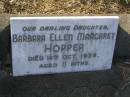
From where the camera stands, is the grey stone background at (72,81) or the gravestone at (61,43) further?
the grey stone background at (72,81)

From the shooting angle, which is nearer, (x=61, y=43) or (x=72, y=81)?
(x=61, y=43)

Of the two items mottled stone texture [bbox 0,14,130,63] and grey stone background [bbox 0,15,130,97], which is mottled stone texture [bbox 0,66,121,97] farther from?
mottled stone texture [bbox 0,14,130,63]

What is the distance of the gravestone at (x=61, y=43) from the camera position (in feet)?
10.7

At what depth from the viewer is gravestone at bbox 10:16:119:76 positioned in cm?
327

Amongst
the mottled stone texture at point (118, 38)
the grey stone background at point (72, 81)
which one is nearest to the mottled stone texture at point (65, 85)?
the grey stone background at point (72, 81)

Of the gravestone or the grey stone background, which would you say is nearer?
the gravestone

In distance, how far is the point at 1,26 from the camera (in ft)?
10.9

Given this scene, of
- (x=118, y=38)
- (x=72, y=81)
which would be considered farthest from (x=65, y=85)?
(x=118, y=38)

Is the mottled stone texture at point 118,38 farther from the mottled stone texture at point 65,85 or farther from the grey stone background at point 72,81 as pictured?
the mottled stone texture at point 65,85

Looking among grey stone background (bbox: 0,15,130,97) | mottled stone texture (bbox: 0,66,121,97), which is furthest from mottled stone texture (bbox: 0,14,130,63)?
mottled stone texture (bbox: 0,66,121,97)

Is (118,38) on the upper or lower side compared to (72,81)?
upper

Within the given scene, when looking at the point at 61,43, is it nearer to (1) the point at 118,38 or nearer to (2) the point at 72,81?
(2) the point at 72,81

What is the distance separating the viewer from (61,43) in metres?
3.40

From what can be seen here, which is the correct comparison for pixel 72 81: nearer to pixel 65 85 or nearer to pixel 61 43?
pixel 65 85
